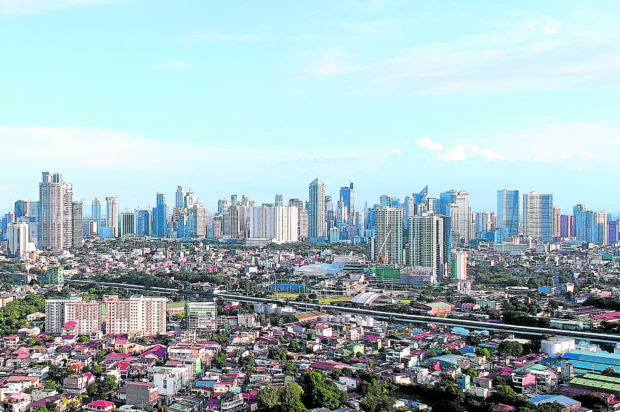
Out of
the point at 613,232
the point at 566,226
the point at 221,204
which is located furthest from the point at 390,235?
the point at 221,204

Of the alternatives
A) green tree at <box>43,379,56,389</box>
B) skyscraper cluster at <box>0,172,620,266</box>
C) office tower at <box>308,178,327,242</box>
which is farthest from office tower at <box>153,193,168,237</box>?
green tree at <box>43,379,56,389</box>

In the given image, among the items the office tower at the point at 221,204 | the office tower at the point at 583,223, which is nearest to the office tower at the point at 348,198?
the office tower at the point at 221,204

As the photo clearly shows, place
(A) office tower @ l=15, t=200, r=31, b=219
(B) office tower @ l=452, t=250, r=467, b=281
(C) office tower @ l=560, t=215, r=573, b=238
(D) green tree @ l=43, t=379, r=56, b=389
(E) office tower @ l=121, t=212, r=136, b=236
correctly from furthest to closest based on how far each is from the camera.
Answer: (E) office tower @ l=121, t=212, r=136, b=236
(C) office tower @ l=560, t=215, r=573, b=238
(A) office tower @ l=15, t=200, r=31, b=219
(B) office tower @ l=452, t=250, r=467, b=281
(D) green tree @ l=43, t=379, r=56, b=389

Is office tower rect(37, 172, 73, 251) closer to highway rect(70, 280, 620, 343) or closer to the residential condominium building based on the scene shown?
highway rect(70, 280, 620, 343)

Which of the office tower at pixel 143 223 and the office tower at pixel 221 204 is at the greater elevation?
the office tower at pixel 221 204

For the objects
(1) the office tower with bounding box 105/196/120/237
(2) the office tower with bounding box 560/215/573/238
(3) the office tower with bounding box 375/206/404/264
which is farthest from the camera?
(1) the office tower with bounding box 105/196/120/237

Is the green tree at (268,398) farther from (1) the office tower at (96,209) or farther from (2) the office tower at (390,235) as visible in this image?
(1) the office tower at (96,209)

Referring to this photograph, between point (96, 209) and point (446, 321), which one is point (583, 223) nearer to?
point (446, 321)
